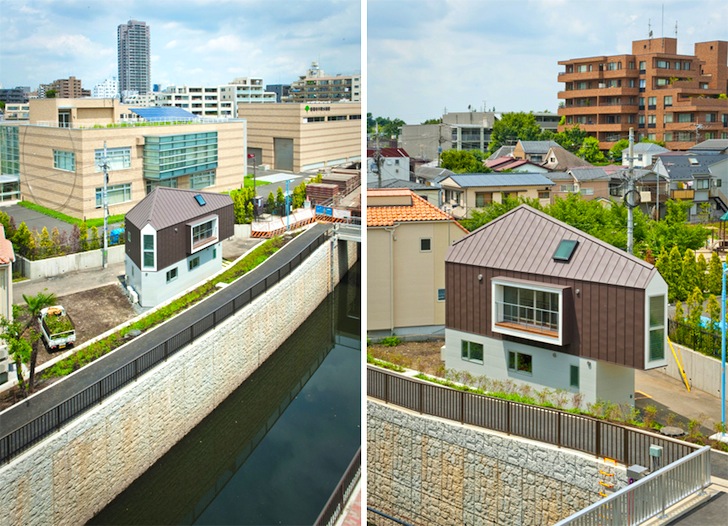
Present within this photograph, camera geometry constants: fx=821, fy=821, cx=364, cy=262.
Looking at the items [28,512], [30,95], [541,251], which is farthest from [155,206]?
[541,251]

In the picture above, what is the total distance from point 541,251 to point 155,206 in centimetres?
216

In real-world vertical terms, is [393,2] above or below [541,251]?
above

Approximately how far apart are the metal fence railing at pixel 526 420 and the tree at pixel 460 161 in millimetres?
1523

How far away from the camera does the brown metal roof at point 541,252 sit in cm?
441

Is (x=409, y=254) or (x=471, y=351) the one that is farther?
(x=409, y=254)

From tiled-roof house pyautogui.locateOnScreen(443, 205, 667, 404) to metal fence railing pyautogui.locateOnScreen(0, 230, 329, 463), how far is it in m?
0.99

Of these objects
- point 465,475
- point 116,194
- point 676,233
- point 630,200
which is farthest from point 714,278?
point 116,194

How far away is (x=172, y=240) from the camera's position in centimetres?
435

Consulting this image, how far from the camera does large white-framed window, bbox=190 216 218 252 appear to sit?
4.46 m

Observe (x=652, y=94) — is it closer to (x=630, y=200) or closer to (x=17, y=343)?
(x=630, y=200)

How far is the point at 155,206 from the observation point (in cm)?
426

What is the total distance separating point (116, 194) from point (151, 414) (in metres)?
1.16

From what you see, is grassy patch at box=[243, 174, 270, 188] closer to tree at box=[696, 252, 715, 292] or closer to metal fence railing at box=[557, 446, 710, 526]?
metal fence railing at box=[557, 446, 710, 526]

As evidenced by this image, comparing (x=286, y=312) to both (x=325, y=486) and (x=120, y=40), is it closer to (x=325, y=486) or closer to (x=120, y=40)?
(x=325, y=486)
